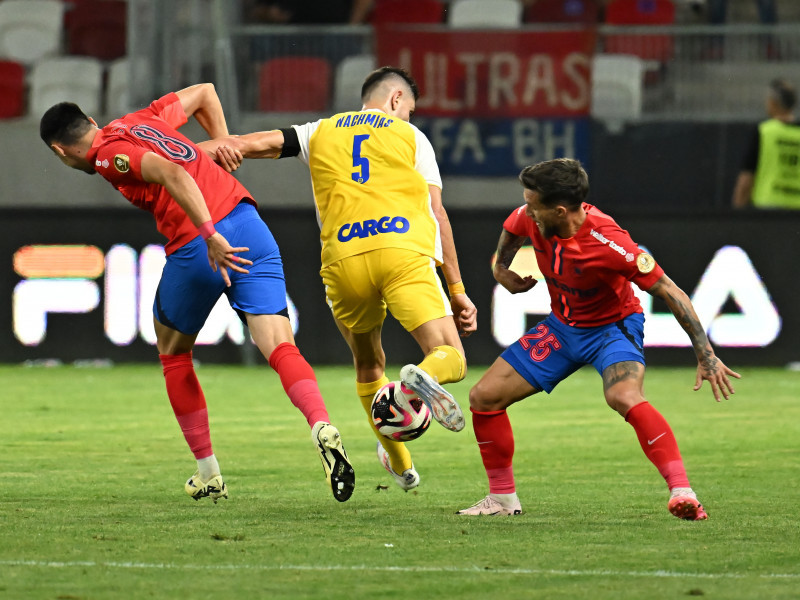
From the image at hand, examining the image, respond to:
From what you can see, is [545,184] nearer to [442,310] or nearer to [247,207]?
[442,310]

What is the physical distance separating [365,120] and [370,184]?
1.13ft

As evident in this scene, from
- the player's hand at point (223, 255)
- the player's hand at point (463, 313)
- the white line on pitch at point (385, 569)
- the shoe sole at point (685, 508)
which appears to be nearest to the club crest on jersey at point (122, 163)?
the player's hand at point (223, 255)

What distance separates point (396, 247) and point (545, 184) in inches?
27.7

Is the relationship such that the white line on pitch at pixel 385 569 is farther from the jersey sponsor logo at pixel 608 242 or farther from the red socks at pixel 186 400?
the red socks at pixel 186 400

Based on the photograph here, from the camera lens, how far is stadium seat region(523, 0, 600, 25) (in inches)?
659

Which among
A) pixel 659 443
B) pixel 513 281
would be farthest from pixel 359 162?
pixel 659 443

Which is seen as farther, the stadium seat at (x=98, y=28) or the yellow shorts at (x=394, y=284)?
the stadium seat at (x=98, y=28)

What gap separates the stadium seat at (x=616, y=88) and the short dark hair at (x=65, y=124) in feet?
30.9

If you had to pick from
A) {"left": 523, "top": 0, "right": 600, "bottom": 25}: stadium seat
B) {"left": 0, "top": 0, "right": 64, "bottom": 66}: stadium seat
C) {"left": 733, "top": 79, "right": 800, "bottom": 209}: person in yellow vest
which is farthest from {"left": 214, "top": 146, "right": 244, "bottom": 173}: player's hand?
{"left": 0, "top": 0, "right": 64, "bottom": 66}: stadium seat

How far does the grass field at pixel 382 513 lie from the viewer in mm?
4449

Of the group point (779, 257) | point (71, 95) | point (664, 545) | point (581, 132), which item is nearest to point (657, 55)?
point (581, 132)

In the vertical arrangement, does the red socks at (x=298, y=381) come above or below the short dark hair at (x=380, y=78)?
below

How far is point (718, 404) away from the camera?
10922mm

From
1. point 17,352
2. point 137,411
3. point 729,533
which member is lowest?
point 17,352
